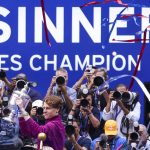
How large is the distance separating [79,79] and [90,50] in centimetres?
55

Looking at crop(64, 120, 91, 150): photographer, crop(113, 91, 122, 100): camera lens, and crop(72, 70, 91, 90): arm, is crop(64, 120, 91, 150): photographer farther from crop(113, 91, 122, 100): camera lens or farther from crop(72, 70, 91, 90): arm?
crop(72, 70, 91, 90): arm

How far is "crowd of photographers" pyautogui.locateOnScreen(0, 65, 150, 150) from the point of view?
12.8 meters

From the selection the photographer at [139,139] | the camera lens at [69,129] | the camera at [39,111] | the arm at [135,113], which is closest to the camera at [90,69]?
the arm at [135,113]

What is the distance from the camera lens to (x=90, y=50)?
51.3 feet

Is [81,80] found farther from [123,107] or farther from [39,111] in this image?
[39,111]

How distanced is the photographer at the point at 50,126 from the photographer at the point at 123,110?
7.93 ft

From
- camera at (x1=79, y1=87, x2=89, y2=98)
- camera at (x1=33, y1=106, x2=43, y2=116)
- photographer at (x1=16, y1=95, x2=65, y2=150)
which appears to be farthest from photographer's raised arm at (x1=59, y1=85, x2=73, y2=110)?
photographer at (x1=16, y1=95, x2=65, y2=150)

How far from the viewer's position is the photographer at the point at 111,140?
12611 millimetres

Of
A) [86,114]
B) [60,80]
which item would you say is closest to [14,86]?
[60,80]

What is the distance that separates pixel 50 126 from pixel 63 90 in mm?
2529

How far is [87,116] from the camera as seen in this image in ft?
45.8

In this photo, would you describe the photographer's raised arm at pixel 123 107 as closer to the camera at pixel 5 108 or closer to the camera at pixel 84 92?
the camera at pixel 84 92

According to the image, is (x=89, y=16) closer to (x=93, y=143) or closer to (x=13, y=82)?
(x=13, y=82)

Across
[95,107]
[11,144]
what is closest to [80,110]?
[95,107]
